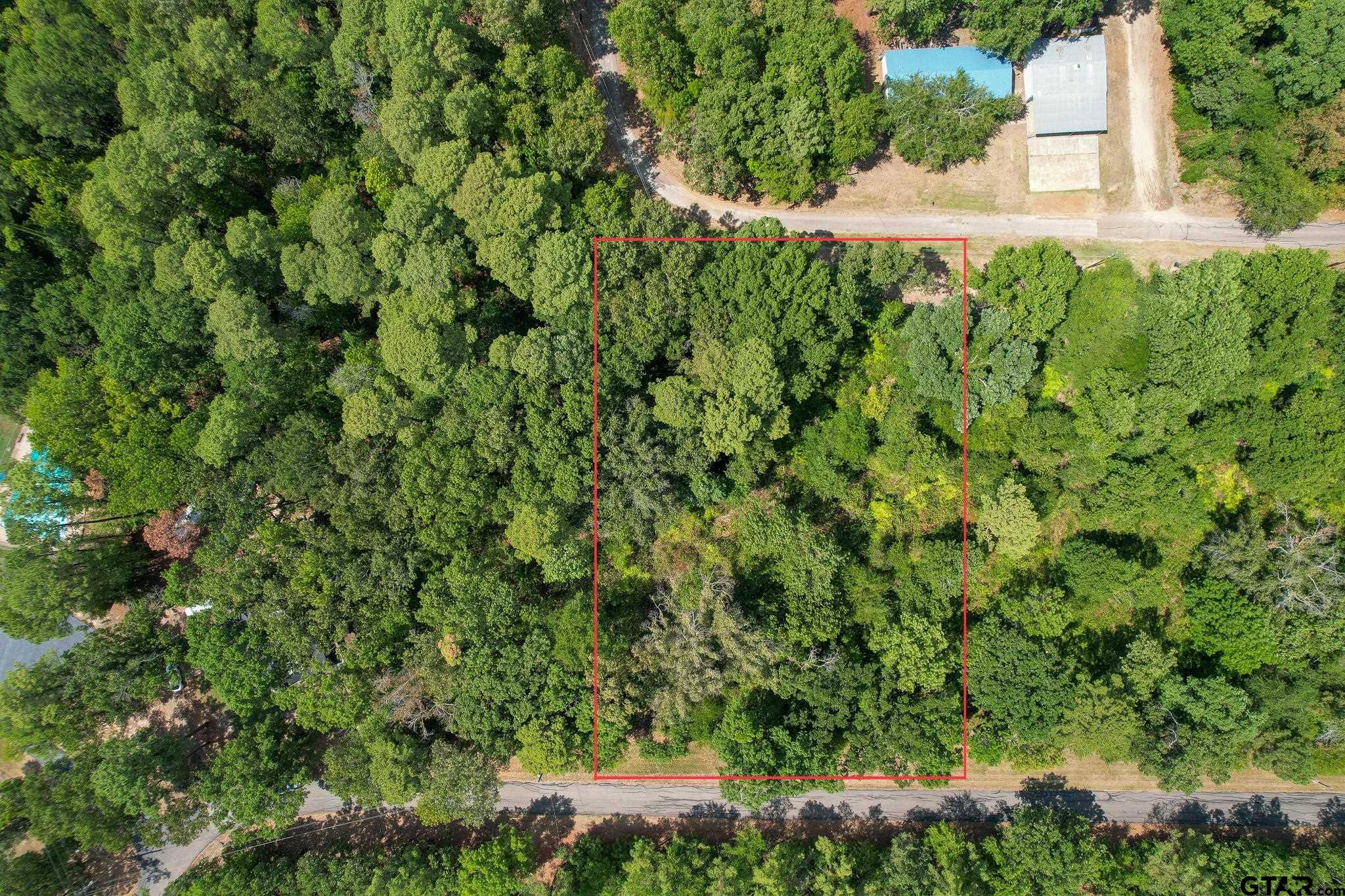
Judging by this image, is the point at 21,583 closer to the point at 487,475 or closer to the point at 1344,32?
the point at 487,475

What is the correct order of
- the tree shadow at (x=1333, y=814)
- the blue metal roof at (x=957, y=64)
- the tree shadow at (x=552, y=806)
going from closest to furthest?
the blue metal roof at (x=957, y=64) < the tree shadow at (x=1333, y=814) < the tree shadow at (x=552, y=806)

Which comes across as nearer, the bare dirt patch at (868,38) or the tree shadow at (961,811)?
the tree shadow at (961,811)

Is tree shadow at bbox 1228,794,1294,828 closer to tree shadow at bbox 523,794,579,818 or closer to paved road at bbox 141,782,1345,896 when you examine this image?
paved road at bbox 141,782,1345,896

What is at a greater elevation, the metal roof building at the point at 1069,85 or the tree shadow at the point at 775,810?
the metal roof building at the point at 1069,85

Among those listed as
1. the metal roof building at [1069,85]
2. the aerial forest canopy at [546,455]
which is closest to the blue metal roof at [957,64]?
the metal roof building at [1069,85]

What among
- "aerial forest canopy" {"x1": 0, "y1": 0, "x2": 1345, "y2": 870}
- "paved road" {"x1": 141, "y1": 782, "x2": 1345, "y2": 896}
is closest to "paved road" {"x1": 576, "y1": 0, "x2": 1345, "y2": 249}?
"aerial forest canopy" {"x1": 0, "y1": 0, "x2": 1345, "y2": 870}

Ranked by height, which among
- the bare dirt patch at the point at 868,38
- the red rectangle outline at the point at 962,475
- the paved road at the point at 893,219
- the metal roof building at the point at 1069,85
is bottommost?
the red rectangle outline at the point at 962,475

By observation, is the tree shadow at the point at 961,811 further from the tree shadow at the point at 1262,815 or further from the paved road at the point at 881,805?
the tree shadow at the point at 1262,815
